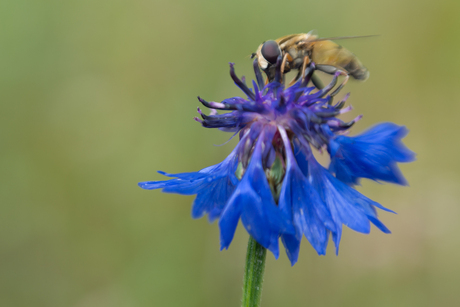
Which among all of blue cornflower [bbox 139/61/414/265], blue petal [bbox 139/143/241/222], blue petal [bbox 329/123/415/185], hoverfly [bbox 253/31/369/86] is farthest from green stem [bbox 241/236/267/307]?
hoverfly [bbox 253/31/369/86]

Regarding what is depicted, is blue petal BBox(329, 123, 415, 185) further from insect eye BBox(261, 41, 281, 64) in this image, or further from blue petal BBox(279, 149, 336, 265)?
insect eye BBox(261, 41, 281, 64)

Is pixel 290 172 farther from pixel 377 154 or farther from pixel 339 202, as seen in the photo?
pixel 377 154

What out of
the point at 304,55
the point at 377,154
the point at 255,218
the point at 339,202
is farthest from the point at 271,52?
the point at 255,218

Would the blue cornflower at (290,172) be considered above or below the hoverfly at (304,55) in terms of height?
below

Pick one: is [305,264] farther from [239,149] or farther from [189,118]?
[239,149]

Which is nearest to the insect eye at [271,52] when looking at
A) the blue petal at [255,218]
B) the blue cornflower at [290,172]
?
the blue cornflower at [290,172]

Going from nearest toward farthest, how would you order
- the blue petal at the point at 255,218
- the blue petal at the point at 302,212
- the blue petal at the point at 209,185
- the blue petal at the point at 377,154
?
the blue petal at the point at 255,218 → the blue petal at the point at 302,212 → the blue petal at the point at 209,185 → the blue petal at the point at 377,154

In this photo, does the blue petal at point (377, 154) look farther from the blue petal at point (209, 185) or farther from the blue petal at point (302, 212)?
the blue petal at point (209, 185)

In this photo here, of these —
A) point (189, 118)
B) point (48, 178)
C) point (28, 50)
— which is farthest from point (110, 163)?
point (28, 50)
